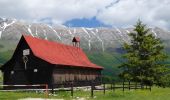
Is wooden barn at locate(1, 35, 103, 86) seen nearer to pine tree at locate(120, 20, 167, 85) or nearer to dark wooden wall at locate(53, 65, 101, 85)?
dark wooden wall at locate(53, 65, 101, 85)

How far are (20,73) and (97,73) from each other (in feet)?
61.1

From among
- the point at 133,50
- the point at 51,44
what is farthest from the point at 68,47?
the point at 133,50

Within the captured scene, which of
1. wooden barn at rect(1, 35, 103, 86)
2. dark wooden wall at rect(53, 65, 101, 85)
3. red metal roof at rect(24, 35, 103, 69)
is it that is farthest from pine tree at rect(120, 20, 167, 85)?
wooden barn at rect(1, 35, 103, 86)

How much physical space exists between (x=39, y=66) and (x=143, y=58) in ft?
69.4

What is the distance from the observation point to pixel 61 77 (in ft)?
188

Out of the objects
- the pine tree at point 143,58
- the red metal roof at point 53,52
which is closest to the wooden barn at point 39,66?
the red metal roof at point 53,52

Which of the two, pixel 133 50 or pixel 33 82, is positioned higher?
pixel 133 50

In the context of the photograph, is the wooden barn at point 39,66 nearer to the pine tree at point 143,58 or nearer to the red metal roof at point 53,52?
the red metal roof at point 53,52

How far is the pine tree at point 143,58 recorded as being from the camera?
67375mm

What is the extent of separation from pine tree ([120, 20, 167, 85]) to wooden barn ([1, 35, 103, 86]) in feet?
29.7

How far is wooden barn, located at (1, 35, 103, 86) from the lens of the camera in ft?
181

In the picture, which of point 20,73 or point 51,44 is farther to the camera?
point 51,44

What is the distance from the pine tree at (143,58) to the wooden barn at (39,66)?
9050 mm

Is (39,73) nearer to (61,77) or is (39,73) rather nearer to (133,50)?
(61,77)
